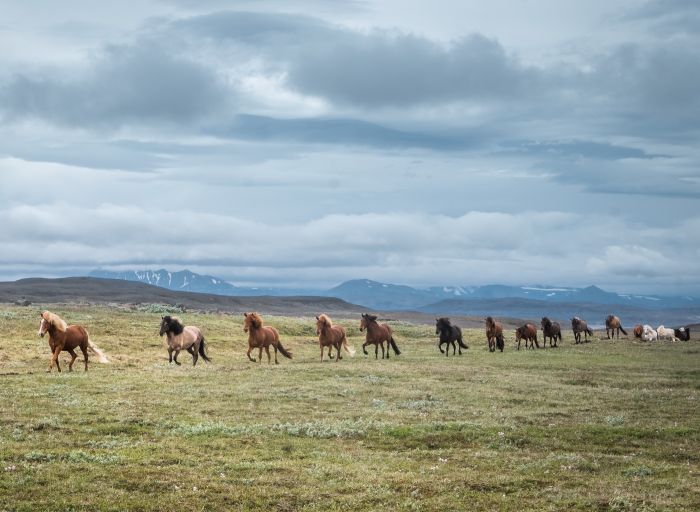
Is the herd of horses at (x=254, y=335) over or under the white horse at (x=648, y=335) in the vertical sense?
over

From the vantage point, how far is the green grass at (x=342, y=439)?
1365cm

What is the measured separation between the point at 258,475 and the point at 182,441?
355cm

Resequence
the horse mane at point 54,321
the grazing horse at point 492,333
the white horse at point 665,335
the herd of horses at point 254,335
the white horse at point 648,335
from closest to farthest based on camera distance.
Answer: the horse mane at point 54,321 < the herd of horses at point 254,335 < the grazing horse at point 492,333 < the white horse at point 648,335 < the white horse at point 665,335

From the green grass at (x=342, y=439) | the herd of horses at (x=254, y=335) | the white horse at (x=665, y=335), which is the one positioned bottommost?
the white horse at (x=665, y=335)

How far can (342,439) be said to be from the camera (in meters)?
19.0

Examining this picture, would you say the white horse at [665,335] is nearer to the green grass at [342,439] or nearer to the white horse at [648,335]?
the white horse at [648,335]

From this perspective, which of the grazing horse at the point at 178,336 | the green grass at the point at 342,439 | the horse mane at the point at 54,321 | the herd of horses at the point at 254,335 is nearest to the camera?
the green grass at the point at 342,439

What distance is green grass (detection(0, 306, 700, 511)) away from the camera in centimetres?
1365

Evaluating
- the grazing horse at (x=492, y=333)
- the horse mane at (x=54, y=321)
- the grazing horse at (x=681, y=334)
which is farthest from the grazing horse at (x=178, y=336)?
the grazing horse at (x=681, y=334)

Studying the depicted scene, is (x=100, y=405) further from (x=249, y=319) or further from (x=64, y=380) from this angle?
(x=249, y=319)

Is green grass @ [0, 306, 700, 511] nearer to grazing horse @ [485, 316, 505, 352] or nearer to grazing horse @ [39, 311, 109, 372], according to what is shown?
grazing horse @ [39, 311, 109, 372]

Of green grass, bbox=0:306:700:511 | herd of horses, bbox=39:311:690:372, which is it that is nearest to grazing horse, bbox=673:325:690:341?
herd of horses, bbox=39:311:690:372

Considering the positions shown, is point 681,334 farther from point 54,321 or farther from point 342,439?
point 342,439

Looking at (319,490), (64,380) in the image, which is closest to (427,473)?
(319,490)
